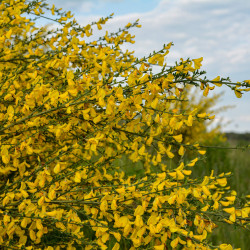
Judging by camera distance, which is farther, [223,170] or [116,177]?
[223,170]

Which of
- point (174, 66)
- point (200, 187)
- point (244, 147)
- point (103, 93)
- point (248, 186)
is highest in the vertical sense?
point (174, 66)

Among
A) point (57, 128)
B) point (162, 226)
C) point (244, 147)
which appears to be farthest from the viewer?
point (244, 147)

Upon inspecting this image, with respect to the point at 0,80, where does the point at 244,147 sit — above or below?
below

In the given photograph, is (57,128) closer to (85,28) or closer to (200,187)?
(200,187)

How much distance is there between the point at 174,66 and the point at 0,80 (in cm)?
118

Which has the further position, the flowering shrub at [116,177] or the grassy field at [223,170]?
the grassy field at [223,170]

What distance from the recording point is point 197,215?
6.57ft

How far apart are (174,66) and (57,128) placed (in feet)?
2.40

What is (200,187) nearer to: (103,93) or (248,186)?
(103,93)

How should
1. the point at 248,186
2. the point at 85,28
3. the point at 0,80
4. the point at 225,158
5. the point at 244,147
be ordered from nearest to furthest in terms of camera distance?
the point at 244,147 < the point at 0,80 < the point at 85,28 < the point at 248,186 < the point at 225,158

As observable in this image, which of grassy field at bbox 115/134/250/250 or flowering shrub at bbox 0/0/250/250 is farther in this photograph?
grassy field at bbox 115/134/250/250

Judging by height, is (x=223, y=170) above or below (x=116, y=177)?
below

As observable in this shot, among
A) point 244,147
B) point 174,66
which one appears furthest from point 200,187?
point 174,66

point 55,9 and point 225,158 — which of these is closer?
point 55,9
